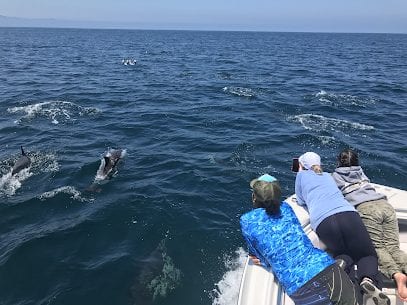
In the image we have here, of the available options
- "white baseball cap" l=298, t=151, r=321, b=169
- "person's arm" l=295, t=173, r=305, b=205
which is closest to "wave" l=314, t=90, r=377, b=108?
"person's arm" l=295, t=173, r=305, b=205

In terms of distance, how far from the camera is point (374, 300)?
5609mm

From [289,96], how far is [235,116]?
774cm

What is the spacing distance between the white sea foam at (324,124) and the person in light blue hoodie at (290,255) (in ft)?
54.0

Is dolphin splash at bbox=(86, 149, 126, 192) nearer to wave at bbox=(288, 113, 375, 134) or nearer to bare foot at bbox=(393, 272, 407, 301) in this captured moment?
bare foot at bbox=(393, 272, 407, 301)

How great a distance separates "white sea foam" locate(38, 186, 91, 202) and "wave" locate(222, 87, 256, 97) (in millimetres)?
19460

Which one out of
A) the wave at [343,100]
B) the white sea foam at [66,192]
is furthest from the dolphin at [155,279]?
the wave at [343,100]

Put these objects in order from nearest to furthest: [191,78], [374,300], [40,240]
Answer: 1. [374,300]
2. [40,240]
3. [191,78]

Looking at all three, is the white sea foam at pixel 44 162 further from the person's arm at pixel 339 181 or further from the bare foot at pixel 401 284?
the bare foot at pixel 401 284

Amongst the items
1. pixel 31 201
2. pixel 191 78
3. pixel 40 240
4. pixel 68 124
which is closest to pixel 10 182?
pixel 31 201

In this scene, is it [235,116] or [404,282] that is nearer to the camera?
[404,282]

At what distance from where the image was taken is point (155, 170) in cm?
1661

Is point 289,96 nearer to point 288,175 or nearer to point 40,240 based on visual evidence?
point 288,175

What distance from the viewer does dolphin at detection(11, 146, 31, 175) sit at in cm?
1555

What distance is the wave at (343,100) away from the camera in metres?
28.2
